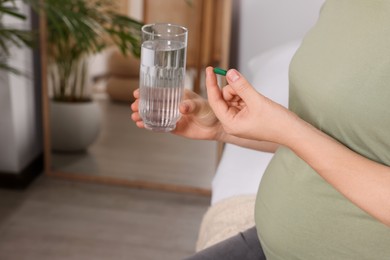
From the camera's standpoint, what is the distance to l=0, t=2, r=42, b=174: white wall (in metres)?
2.38

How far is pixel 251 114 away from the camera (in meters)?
0.84

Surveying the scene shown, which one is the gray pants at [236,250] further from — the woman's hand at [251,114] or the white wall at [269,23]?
the white wall at [269,23]

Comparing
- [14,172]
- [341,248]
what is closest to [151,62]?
[341,248]

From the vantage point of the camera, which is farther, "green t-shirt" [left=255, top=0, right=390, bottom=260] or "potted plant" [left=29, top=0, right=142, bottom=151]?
"potted plant" [left=29, top=0, right=142, bottom=151]

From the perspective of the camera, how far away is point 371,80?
0.81 meters

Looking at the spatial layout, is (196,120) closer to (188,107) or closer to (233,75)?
(188,107)

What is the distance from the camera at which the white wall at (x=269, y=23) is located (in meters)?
2.33

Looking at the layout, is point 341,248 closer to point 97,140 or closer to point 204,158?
point 204,158

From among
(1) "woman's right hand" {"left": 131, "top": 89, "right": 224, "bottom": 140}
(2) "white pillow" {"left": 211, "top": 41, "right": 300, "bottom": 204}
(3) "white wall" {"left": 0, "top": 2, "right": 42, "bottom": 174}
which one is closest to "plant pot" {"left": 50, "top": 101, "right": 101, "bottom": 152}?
(3) "white wall" {"left": 0, "top": 2, "right": 42, "bottom": 174}

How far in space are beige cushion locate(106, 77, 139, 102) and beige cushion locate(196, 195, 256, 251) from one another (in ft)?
4.01

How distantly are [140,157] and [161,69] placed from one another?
1798 millimetres

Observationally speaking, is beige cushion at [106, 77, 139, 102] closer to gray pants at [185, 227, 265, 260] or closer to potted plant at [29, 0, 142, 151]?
potted plant at [29, 0, 142, 151]

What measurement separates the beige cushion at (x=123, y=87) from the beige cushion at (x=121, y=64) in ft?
0.08

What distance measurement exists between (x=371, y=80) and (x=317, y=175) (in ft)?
0.59
